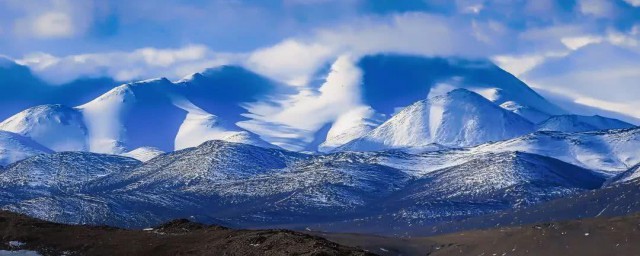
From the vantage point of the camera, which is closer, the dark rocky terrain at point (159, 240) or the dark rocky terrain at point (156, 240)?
the dark rocky terrain at point (159, 240)

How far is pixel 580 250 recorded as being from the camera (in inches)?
7628

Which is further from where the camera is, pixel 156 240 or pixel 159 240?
pixel 156 240

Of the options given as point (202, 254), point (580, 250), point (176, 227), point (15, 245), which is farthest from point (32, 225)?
point (580, 250)

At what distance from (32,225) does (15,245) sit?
5496mm

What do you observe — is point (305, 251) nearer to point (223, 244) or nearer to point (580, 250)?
→ point (223, 244)

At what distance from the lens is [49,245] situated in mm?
84938

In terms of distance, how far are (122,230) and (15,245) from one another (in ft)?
33.4

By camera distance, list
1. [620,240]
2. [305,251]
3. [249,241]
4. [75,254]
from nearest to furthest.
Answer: [305,251]
[249,241]
[75,254]
[620,240]

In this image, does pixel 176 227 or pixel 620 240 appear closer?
pixel 176 227

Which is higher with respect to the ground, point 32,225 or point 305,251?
point 32,225

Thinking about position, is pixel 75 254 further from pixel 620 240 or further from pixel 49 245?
pixel 620 240

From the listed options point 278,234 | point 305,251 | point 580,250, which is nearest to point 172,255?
point 278,234

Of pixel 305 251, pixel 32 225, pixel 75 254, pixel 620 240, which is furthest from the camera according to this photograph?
pixel 620 240

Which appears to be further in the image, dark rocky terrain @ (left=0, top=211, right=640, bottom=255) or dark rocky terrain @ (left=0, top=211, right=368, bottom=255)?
dark rocky terrain @ (left=0, top=211, right=368, bottom=255)
